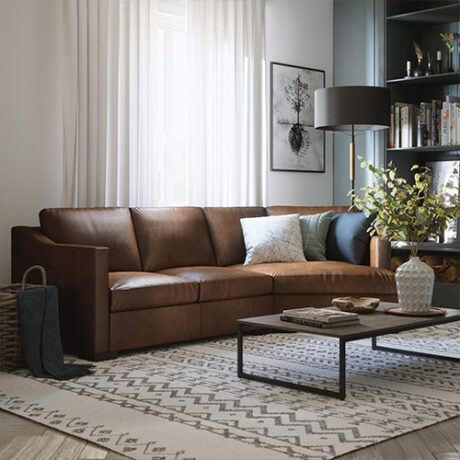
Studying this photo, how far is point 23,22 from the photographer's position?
182 inches

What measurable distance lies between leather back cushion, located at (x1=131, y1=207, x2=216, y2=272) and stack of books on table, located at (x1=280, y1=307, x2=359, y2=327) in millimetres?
1569

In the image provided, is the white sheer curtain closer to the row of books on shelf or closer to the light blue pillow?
the light blue pillow

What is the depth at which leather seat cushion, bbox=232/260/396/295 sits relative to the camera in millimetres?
4504

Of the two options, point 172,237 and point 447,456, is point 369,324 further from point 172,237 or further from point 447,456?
point 172,237

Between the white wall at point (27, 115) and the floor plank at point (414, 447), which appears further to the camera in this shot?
the white wall at point (27, 115)

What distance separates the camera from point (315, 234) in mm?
5078

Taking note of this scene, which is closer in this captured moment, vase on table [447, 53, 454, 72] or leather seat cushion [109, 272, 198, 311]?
leather seat cushion [109, 272, 198, 311]

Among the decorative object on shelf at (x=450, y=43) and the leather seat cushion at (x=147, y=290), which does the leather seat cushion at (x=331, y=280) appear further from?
the decorative object on shelf at (x=450, y=43)

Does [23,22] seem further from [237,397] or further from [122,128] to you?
[237,397]

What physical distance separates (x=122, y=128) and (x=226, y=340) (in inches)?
65.5

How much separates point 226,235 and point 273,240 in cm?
34

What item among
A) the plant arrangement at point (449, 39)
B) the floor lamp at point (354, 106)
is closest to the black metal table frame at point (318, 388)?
the floor lamp at point (354, 106)

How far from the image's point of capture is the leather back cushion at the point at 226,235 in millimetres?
5016

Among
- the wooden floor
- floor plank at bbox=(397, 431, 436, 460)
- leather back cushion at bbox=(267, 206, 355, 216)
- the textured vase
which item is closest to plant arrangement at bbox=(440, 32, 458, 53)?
leather back cushion at bbox=(267, 206, 355, 216)
